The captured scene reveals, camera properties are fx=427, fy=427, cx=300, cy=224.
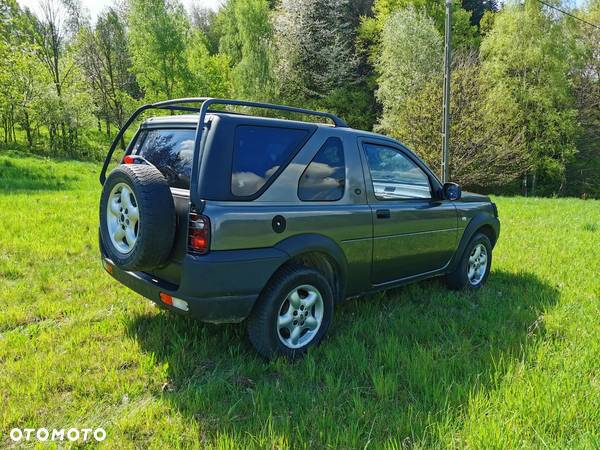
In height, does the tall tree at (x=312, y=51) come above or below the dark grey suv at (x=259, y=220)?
above

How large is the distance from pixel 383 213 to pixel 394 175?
54cm

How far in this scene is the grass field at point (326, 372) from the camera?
246 centimetres

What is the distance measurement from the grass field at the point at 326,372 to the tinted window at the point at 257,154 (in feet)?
4.41

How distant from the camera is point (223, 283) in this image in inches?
114

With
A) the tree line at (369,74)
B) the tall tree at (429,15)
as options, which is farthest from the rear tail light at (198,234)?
the tall tree at (429,15)

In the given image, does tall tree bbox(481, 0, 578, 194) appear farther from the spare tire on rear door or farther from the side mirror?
the spare tire on rear door

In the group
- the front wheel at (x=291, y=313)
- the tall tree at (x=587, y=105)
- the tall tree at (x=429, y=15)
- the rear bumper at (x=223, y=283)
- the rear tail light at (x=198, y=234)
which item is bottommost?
the front wheel at (x=291, y=313)

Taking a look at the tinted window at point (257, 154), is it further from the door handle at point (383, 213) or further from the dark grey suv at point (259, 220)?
the door handle at point (383, 213)

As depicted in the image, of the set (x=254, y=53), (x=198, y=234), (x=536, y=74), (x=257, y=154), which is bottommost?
(x=198, y=234)

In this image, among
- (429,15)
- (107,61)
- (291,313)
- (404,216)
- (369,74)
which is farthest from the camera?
(107,61)

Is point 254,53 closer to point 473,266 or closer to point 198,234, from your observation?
point 473,266

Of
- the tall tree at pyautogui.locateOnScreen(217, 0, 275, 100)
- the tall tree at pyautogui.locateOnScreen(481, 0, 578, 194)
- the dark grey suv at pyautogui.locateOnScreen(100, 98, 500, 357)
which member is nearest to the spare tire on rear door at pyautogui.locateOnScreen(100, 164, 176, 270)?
the dark grey suv at pyautogui.locateOnScreen(100, 98, 500, 357)

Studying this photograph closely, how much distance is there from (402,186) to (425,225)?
0.48 m

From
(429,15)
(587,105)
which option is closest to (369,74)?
(429,15)
